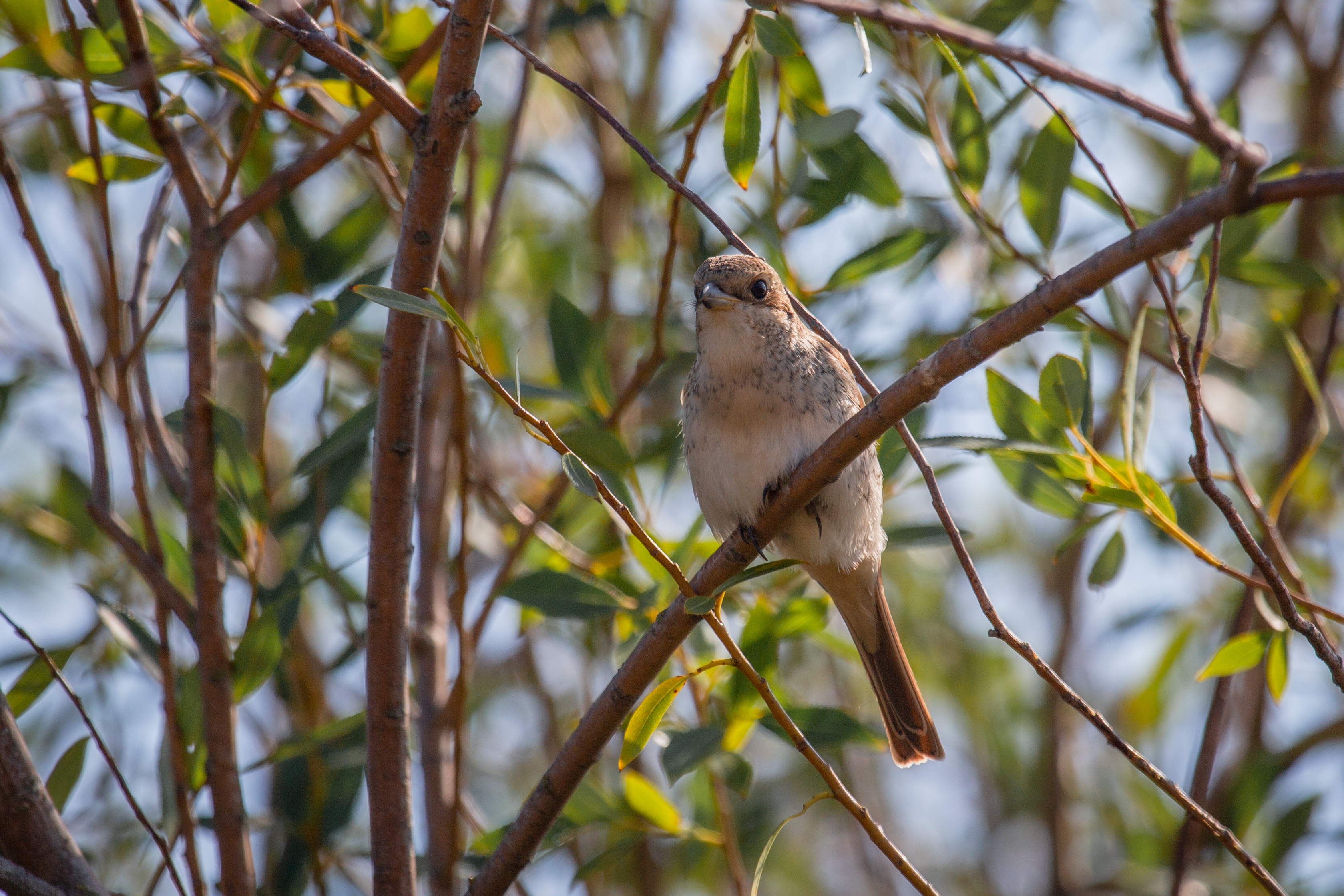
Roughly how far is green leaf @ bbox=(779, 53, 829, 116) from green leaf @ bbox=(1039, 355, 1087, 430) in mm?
1146

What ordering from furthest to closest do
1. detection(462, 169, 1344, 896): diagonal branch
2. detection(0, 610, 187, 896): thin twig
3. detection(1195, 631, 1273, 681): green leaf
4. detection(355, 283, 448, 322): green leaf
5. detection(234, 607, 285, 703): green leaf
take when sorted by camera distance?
detection(234, 607, 285, 703): green leaf
detection(1195, 631, 1273, 681): green leaf
detection(0, 610, 187, 896): thin twig
detection(355, 283, 448, 322): green leaf
detection(462, 169, 1344, 896): diagonal branch

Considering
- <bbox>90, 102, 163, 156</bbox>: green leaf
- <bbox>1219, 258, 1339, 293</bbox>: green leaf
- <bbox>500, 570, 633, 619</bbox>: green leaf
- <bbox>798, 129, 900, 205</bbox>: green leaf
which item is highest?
<bbox>1219, 258, 1339, 293</bbox>: green leaf

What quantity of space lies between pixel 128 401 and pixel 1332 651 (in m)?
2.94

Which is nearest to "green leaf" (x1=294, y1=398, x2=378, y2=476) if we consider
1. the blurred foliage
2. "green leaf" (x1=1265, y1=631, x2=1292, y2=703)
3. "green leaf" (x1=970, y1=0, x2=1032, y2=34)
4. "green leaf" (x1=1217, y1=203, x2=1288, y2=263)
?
the blurred foliage

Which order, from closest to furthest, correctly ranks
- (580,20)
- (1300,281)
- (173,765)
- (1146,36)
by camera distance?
(173,765) < (1300,281) < (580,20) < (1146,36)

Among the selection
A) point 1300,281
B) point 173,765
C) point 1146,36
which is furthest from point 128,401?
point 1146,36

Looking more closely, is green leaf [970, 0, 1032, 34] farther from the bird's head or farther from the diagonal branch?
the diagonal branch

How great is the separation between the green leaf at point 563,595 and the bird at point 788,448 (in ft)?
1.85

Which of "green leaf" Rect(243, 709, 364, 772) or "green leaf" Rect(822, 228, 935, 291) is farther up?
"green leaf" Rect(822, 228, 935, 291)

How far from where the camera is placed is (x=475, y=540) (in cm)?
470

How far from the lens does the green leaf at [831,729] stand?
10.7 feet

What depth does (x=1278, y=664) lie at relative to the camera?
2893 mm

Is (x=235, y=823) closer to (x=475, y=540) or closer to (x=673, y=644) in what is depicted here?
(x=673, y=644)

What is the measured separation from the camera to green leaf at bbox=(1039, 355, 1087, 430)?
2.68 meters
